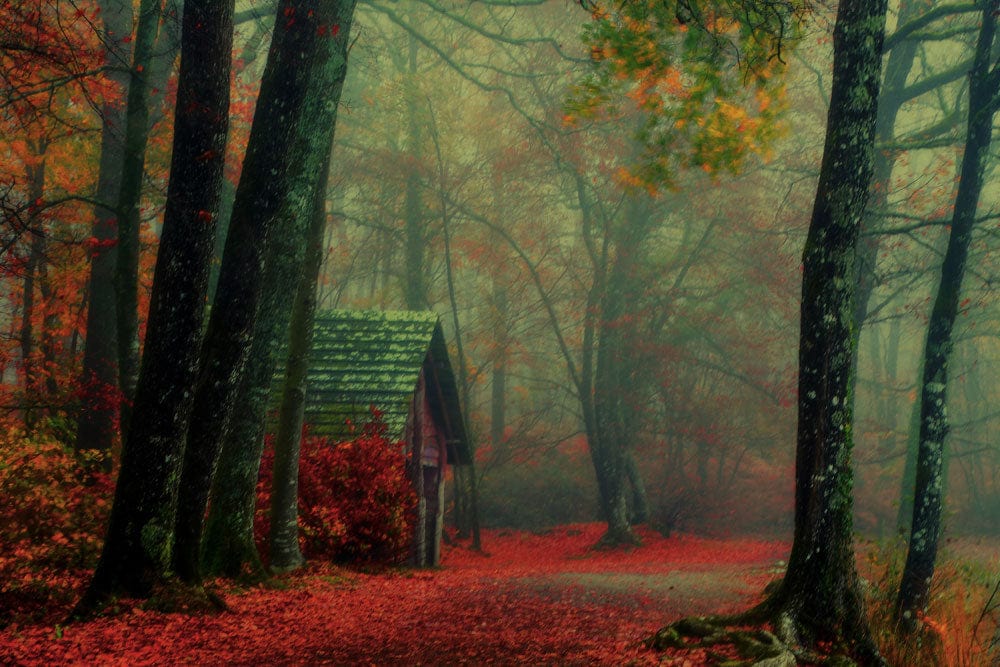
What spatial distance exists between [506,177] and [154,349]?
23704 millimetres

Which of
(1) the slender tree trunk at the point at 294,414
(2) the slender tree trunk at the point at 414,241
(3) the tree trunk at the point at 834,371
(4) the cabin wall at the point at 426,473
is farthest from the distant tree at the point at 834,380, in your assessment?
(2) the slender tree trunk at the point at 414,241

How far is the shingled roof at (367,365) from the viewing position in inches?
671

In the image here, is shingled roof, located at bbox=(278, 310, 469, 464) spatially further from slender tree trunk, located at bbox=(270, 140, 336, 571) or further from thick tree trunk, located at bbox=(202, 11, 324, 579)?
thick tree trunk, located at bbox=(202, 11, 324, 579)

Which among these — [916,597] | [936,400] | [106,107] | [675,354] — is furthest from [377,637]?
[675,354]

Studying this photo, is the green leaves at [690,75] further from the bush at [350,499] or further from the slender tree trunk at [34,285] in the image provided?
the slender tree trunk at [34,285]

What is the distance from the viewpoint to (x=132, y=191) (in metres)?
12.1

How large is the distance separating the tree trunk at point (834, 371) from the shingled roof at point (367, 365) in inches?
402

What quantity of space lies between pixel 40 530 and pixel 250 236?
15.1 feet

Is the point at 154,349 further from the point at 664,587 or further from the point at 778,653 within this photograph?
the point at 664,587

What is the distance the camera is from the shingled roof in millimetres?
17031

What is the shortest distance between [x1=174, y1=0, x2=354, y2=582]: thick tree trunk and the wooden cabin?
7212mm

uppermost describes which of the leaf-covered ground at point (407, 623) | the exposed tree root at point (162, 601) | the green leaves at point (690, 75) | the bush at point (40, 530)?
the green leaves at point (690, 75)

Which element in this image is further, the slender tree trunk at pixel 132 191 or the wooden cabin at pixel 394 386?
the wooden cabin at pixel 394 386

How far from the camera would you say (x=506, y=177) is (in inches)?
1213
